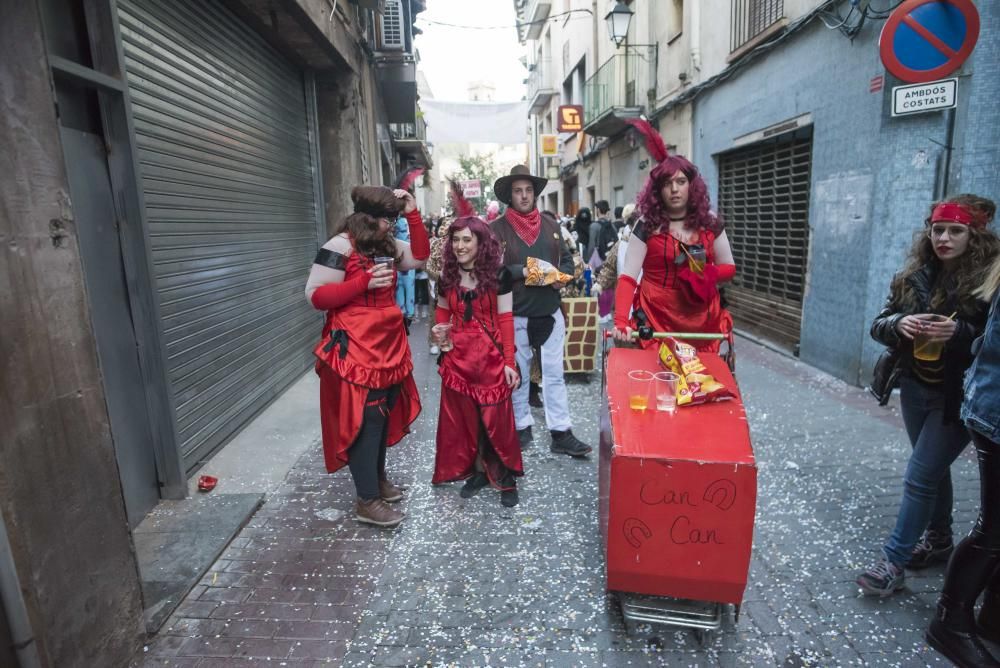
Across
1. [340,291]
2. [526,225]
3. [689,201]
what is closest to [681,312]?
[689,201]

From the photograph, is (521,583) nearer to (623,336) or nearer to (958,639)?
(623,336)

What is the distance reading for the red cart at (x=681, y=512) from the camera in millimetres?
2201

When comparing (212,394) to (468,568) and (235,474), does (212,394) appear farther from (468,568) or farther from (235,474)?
(468,568)

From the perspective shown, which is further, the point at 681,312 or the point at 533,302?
the point at 533,302

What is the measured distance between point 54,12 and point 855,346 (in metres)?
6.72

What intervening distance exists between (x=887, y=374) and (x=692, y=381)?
102 cm

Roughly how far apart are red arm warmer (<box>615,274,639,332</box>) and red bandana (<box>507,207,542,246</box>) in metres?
1.06

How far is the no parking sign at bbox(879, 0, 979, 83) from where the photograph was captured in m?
4.46

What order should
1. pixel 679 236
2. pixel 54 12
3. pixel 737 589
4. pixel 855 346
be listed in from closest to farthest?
1. pixel 737 589
2. pixel 54 12
3. pixel 679 236
4. pixel 855 346

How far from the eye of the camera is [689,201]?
3412mm

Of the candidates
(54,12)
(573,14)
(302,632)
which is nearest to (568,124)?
(573,14)

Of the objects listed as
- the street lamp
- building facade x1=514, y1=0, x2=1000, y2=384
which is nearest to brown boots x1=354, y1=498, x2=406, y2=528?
building facade x1=514, y1=0, x2=1000, y2=384

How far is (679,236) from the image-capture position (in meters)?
3.41

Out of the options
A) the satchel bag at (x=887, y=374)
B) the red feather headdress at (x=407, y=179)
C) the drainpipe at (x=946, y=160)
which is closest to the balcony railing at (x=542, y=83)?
the drainpipe at (x=946, y=160)
